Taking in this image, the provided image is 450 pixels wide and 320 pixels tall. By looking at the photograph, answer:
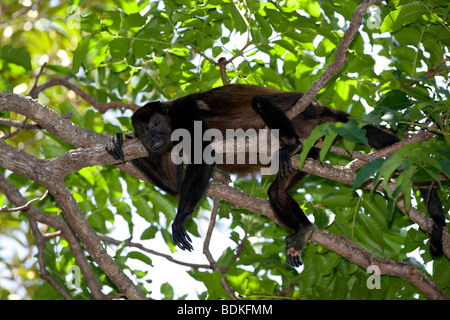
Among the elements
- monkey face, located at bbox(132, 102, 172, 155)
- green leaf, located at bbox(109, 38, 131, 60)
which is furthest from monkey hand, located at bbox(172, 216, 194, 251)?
green leaf, located at bbox(109, 38, 131, 60)

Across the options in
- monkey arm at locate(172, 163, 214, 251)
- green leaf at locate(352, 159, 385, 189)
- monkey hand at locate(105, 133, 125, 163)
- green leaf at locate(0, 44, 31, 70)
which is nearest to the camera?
green leaf at locate(352, 159, 385, 189)

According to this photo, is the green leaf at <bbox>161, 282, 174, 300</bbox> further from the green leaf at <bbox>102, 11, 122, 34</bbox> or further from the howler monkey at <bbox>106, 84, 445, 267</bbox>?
the green leaf at <bbox>102, 11, 122, 34</bbox>

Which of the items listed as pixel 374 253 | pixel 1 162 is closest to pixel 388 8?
pixel 374 253

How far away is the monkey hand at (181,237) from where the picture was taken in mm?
4262

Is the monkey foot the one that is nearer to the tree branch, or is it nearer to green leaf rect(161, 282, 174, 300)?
the tree branch

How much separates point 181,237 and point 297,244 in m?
0.97

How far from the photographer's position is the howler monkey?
13.4 ft

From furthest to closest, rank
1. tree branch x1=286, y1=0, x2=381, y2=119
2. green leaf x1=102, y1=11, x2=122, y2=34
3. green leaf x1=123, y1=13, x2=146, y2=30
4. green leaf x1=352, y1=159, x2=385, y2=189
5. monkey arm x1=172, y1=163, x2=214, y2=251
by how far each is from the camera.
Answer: monkey arm x1=172, y1=163, x2=214, y2=251
green leaf x1=102, y1=11, x2=122, y2=34
green leaf x1=123, y1=13, x2=146, y2=30
tree branch x1=286, y1=0, x2=381, y2=119
green leaf x1=352, y1=159, x2=385, y2=189

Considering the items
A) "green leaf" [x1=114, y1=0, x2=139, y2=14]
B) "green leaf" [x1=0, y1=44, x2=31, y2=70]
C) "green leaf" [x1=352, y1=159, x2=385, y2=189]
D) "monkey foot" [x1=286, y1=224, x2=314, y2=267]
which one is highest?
"green leaf" [x1=114, y1=0, x2=139, y2=14]

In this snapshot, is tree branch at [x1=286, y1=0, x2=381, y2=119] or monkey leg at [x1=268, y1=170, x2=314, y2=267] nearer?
tree branch at [x1=286, y1=0, x2=381, y2=119]

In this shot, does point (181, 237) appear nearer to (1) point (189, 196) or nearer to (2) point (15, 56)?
(1) point (189, 196)

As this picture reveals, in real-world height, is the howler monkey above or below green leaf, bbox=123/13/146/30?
below

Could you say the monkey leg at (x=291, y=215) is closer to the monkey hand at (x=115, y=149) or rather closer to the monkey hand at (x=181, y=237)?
the monkey hand at (x=181, y=237)

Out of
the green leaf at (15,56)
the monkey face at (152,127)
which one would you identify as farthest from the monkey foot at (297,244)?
the green leaf at (15,56)
